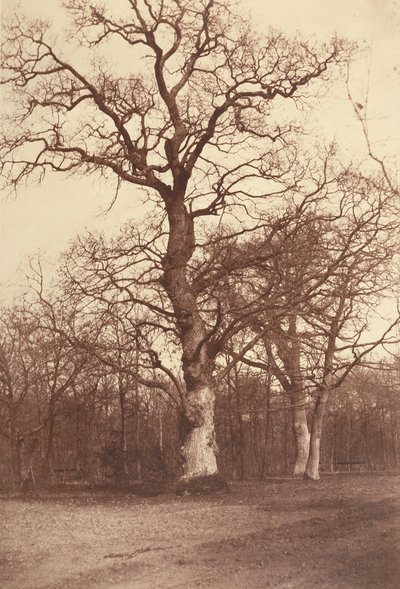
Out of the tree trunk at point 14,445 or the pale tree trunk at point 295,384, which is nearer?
the pale tree trunk at point 295,384

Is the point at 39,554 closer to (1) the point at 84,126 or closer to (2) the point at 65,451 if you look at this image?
(1) the point at 84,126

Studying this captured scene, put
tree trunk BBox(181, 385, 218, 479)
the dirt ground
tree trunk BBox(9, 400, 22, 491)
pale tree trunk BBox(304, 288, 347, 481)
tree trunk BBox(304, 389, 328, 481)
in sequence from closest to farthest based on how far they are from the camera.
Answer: the dirt ground
tree trunk BBox(181, 385, 218, 479)
pale tree trunk BBox(304, 288, 347, 481)
tree trunk BBox(304, 389, 328, 481)
tree trunk BBox(9, 400, 22, 491)

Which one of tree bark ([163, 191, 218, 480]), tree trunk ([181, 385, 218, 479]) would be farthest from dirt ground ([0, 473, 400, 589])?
tree bark ([163, 191, 218, 480])

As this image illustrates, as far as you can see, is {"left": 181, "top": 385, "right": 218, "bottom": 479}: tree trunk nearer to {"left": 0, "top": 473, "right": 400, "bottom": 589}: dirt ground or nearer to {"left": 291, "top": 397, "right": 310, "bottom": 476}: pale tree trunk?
{"left": 0, "top": 473, "right": 400, "bottom": 589}: dirt ground

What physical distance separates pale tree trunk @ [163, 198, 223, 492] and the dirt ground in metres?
3.16

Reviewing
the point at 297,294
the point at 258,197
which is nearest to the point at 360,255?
the point at 297,294

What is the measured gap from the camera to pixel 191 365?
650 inches

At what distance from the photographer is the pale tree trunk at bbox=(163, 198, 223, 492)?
1587 cm

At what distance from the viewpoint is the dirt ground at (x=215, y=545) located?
254 inches

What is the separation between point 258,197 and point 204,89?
10.5ft

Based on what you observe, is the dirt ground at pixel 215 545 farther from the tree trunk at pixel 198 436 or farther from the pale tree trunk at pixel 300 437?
the pale tree trunk at pixel 300 437

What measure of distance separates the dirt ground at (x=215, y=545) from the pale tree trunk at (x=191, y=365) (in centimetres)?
316

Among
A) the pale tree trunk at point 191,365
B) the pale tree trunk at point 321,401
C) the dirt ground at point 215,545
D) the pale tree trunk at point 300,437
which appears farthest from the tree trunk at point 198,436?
the pale tree trunk at point 300,437

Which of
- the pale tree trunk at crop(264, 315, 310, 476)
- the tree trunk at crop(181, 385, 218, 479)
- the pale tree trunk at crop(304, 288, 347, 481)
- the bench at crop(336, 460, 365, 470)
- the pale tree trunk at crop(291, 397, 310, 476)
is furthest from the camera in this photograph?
the bench at crop(336, 460, 365, 470)
